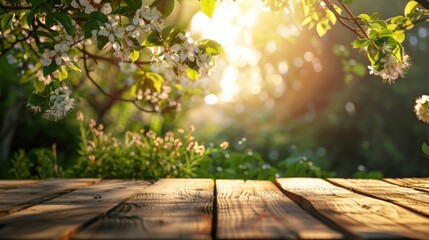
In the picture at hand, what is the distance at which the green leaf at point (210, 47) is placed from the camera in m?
2.55

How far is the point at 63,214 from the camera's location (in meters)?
1.87

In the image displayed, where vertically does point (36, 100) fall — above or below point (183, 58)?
below

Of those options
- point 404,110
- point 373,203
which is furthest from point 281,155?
point 373,203

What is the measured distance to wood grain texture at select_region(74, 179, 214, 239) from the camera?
60.1 inches

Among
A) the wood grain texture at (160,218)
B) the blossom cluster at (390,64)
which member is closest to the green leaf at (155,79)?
the wood grain texture at (160,218)

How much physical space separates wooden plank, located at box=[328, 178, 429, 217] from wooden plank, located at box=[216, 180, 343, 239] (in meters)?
0.45

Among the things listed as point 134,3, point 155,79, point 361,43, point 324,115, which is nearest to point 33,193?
point 134,3

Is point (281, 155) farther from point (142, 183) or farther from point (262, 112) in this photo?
point (142, 183)

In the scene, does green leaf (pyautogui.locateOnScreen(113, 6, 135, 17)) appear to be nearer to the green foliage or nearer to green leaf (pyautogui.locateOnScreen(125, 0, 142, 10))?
green leaf (pyautogui.locateOnScreen(125, 0, 142, 10))

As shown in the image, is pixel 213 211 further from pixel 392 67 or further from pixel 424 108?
pixel 424 108

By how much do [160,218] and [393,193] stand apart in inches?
53.6

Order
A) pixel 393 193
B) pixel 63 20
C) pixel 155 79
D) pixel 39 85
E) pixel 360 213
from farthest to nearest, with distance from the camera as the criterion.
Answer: pixel 155 79 → pixel 39 85 → pixel 393 193 → pixel 63 20 → pixel 360 213

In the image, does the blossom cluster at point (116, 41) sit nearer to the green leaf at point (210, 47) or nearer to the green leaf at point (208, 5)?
the green leaf at point (210, 47)

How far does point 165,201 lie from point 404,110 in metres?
10.6
